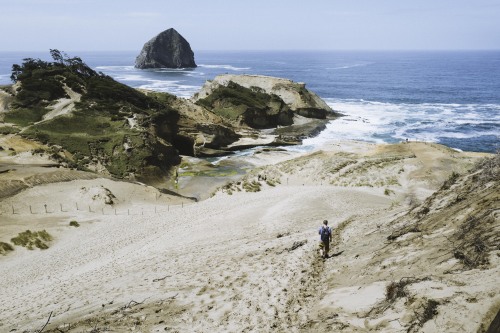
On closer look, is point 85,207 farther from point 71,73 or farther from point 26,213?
point 71,73

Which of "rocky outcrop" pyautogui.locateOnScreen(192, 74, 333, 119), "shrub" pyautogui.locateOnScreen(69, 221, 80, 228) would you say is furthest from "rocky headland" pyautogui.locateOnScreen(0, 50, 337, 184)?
"shrub" pyautogui.locateOnScreen(69, 221, 80, 228)

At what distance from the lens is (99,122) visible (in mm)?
46938

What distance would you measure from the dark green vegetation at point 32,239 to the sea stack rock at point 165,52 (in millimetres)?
170657

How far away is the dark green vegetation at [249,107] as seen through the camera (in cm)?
6619

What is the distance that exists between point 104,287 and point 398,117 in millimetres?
70572

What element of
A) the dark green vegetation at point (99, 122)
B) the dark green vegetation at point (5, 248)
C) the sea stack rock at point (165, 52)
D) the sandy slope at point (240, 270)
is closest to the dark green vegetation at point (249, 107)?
the dark green vegetation at point (99, 122)

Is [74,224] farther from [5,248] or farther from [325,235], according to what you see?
[325,235]

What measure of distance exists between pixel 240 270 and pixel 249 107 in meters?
55.8

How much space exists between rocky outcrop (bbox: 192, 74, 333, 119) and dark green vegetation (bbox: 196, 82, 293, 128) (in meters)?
3.83

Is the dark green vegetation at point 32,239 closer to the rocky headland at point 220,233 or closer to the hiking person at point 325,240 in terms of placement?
the rocky headland at point 220,233

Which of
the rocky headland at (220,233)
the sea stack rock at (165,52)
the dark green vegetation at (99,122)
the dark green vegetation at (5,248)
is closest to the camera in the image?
the rocky headland at (220,233)

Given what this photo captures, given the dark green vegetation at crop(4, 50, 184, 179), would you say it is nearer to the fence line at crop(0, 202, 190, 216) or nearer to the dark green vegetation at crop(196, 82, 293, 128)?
the fence line at crop(0, 202, 190, 216)

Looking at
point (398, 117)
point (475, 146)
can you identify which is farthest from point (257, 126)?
point (475, 146)

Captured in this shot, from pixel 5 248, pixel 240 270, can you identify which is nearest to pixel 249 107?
pixel 5 248
